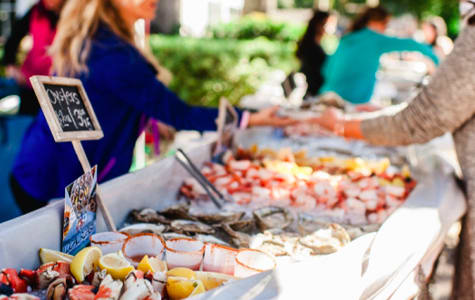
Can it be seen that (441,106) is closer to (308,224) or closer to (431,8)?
(308,224)

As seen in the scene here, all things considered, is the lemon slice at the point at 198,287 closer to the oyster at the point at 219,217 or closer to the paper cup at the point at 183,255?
the paper cup at the point at 183,255

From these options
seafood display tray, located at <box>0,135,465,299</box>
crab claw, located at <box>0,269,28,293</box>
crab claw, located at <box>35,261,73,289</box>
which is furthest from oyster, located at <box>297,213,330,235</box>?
crab claw, located at <box>0,269,28,293</box>

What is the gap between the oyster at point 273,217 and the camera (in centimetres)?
202

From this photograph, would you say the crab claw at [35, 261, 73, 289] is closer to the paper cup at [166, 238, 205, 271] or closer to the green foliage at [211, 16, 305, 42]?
the paper cup at [166, 238, 205, 271]

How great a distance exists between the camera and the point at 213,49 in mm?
8805

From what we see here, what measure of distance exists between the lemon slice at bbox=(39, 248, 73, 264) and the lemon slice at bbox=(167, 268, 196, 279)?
34 cm

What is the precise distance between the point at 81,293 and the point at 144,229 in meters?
0.59

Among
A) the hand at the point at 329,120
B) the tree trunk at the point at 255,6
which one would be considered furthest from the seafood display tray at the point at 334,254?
the tree trunk at the point at 255,6

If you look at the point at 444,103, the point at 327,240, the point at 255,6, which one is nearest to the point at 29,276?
the point at 327,240

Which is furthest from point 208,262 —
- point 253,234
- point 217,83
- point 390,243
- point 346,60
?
point 217,83

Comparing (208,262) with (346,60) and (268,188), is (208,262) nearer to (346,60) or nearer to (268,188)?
(268,188)

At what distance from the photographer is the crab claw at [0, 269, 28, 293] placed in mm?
1221

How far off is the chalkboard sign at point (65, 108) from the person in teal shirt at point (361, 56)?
13.5 ft

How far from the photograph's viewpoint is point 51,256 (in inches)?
57.7
